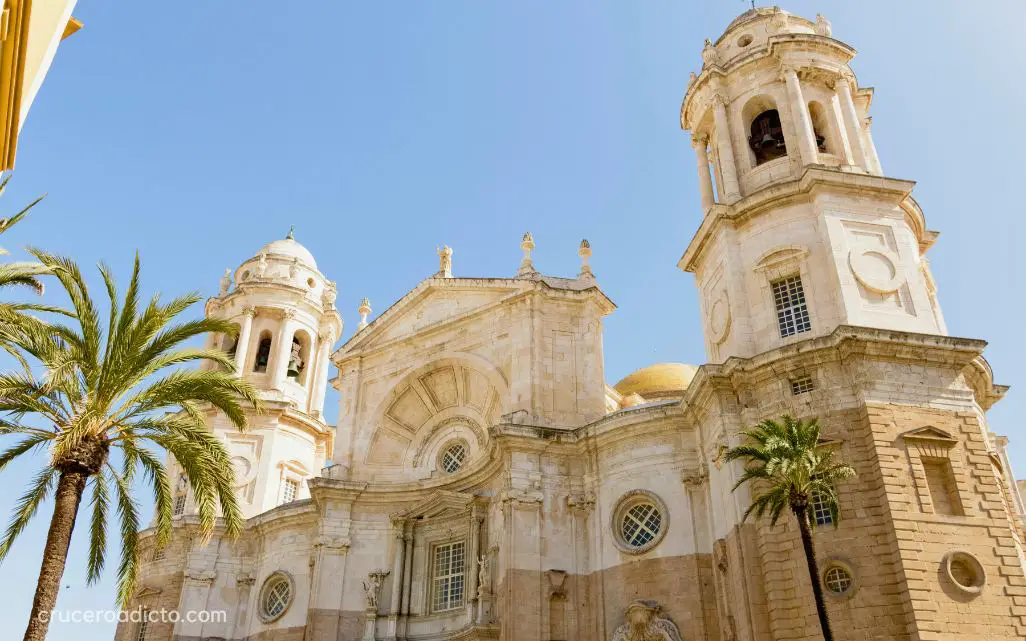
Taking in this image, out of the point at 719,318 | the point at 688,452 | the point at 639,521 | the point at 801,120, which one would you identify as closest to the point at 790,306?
the point at 719,318

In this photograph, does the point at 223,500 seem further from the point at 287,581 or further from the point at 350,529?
the point at 287,581

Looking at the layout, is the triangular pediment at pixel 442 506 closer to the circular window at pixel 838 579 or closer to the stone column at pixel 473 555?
the stone column at pixel 473 555

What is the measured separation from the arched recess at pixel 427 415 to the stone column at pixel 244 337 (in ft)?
29.8

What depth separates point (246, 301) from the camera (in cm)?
4094

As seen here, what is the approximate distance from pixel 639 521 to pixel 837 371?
7.57 m

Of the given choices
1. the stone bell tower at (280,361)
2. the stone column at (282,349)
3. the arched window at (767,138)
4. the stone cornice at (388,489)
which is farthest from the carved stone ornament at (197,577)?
the arched window at (767,138)

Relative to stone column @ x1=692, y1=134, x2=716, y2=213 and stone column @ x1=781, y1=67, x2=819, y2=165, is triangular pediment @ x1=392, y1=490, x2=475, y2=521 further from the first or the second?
stone column @ x1=781, y1=67, x2=819, y2=165

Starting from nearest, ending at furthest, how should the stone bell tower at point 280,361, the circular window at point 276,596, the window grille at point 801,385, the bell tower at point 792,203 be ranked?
the window grille at point 801,385, the bell tower at point 792,203, the circular window at point 276,596, the stone bell tower at point 280,361

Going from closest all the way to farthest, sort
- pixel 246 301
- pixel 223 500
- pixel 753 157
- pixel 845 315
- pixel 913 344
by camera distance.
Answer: pixel 223 500
pixel 913 344
pixel 845 315
pixel 753 157
pixel 246 301

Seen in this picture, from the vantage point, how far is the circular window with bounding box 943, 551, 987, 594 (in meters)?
18.8

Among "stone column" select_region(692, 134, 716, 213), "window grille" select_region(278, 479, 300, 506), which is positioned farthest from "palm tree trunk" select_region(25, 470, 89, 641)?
"window grille" select_region(278, 479, 300, 506)

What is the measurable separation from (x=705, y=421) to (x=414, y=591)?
12376 mm

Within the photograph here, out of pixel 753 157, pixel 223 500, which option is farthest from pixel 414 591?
pixel 753 157

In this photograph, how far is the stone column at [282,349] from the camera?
3941 cm
